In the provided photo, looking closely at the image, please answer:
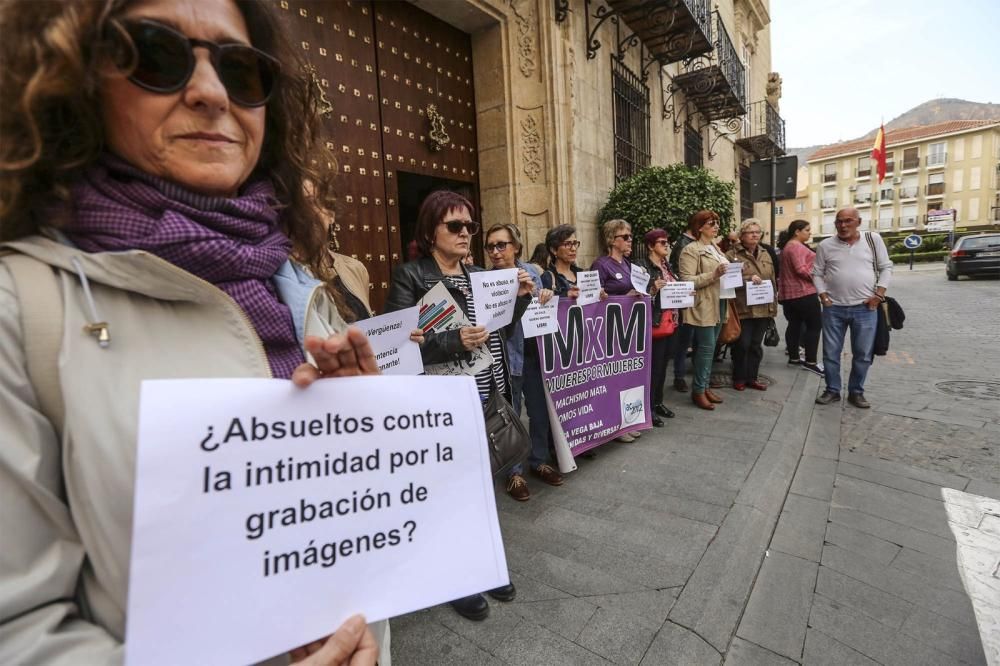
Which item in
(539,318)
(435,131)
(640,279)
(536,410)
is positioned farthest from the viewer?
(435,131)

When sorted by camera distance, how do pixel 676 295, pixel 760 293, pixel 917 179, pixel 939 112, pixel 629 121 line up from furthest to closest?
pixel 939 112, pixel 917 179, pixel 629 121, pixel 760 293, pixel 676 295

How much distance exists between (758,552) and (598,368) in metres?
1.72

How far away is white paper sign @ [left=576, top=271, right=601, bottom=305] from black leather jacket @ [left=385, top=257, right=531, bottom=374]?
4.33 ft

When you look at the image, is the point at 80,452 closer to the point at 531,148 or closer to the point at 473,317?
the point at 473,317

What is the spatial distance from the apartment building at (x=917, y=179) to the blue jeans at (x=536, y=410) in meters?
62.9

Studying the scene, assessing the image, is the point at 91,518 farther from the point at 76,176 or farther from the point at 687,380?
the point at 687,380

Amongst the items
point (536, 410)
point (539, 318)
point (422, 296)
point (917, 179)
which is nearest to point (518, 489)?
point (536, 410)

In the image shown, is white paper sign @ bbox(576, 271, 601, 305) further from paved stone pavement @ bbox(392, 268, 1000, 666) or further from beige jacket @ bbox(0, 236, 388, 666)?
beige jacket @ bbox(0, 236, 388, 666)

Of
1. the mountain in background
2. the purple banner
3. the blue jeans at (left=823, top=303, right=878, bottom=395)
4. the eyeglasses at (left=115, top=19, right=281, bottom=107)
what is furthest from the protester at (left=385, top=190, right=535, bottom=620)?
the mountain in background

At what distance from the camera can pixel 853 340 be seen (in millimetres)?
5125

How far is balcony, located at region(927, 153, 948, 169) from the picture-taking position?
5581cm

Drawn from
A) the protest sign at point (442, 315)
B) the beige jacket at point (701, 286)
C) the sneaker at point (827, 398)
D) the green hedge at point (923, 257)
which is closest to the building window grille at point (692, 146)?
the beige jacket at point (701, 286)

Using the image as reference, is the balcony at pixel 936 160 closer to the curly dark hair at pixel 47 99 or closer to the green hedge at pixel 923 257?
the green hedge at pixel 923 257

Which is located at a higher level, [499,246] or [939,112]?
[939,112]
